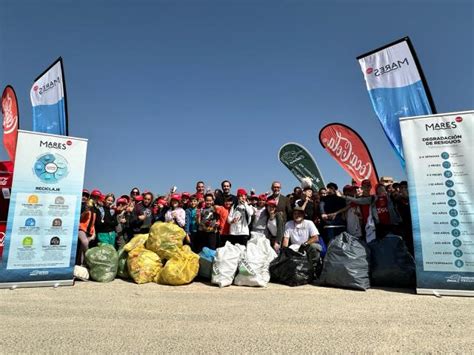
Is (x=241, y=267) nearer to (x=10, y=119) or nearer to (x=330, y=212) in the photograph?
(x=330, y=212)

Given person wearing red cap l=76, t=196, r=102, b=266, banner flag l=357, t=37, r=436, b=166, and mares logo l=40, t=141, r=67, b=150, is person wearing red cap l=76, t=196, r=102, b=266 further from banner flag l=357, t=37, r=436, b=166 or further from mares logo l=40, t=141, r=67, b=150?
banner flag l=357, t=37, r=436, b=166

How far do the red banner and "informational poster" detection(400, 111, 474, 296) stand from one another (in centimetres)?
841

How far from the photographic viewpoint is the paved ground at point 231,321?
110 inches

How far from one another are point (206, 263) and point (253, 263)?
2.69ft

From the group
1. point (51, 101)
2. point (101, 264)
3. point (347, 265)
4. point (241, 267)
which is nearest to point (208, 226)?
point (241, 267)

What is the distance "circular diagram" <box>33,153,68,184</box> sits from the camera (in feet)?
17.3

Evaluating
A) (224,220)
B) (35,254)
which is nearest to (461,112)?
(224,220)

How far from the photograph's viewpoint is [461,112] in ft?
15.6

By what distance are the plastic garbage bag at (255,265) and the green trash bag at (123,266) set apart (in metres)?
1.95

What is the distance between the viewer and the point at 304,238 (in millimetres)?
5730

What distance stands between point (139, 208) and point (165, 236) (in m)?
1.38

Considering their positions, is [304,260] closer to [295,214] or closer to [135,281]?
[295,214]

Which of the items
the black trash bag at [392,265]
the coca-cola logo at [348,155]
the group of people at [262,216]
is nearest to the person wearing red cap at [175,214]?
the group of people at [262,216]

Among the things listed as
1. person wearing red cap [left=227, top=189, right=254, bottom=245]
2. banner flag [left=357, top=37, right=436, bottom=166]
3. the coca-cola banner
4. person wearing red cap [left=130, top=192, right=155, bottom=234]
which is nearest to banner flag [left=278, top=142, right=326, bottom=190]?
the coca-cola banner
